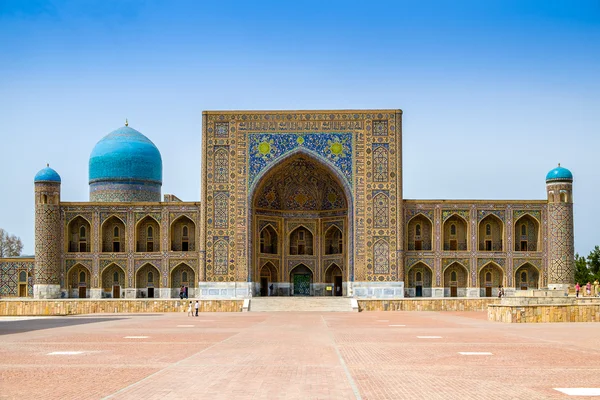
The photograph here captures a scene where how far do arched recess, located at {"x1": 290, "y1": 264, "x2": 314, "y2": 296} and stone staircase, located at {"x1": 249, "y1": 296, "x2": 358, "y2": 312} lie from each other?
6.08m

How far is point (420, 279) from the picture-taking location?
4200 centimetres

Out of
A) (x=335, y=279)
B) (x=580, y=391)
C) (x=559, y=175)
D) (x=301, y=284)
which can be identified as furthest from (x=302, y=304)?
(x=580, y=391)

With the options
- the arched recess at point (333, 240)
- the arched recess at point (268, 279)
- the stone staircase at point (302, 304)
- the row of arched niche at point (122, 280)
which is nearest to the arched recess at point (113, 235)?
the row of arched niche at point (122, 280)

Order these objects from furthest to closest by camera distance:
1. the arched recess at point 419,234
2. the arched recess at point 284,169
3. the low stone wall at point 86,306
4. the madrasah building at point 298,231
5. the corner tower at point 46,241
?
the arched recess at point 419,234 < the corner tower at point 46,241 < the arched recess at point 284,169 < the madrasah building at point 298,231 < the low stone wall at point 86,306

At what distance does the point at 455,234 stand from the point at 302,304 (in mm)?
10509

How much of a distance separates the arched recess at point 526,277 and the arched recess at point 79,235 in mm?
22537

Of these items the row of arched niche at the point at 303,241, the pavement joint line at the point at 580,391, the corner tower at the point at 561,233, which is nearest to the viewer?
the pavement joint line at the point at 580,391

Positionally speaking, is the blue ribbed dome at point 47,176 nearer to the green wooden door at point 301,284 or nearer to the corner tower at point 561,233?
the green wooden door at point 301,284

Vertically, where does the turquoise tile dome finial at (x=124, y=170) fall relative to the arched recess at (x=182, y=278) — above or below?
above

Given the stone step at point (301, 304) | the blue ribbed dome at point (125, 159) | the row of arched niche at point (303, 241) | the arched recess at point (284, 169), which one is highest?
the blue ribbed dome at point (125, 159)

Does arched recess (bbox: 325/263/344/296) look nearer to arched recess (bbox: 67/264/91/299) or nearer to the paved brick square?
arched recess (bbox: 67/264/91/299)

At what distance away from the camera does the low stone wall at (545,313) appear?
955 inches

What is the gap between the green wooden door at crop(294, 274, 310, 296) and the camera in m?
43.3

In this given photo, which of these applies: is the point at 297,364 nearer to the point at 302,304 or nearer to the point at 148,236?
the point at 302,304
